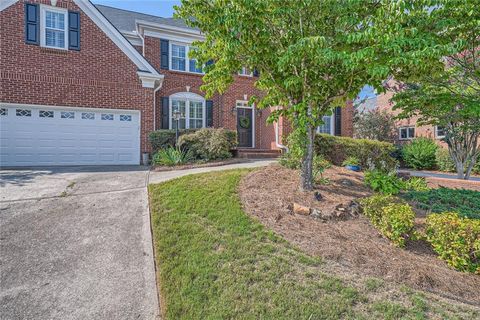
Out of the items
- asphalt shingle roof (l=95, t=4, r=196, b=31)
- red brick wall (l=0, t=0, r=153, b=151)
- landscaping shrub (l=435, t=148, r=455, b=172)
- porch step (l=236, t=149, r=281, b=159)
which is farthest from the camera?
landscaping shrub (l=435, t=148, r=455, b=172)

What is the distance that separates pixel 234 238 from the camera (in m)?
3.63

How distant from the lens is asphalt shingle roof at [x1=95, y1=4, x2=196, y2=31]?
43.7ft

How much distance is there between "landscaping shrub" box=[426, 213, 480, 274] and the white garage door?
978 centimetres

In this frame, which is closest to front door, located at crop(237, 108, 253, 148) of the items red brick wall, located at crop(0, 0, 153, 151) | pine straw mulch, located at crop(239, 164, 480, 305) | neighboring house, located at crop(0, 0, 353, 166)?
neighboring house, located at crop(0, 0, 353, 166)

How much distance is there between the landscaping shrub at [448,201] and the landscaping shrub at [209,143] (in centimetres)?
597

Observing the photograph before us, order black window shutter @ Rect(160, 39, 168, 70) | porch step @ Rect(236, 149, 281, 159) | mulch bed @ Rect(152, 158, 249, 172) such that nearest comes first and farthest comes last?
1. mulch bed @ Rect(152, 158, 249, 172)
2. porch step @ Rect(236, 149, 281, 159)
3. black window shutter @ Rect(160, 39, 168, 70)

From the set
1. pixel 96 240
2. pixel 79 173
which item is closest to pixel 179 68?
pixel 79 173

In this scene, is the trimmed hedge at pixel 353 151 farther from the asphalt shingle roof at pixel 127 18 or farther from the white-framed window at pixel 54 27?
the white-framed window at pixel 54 27

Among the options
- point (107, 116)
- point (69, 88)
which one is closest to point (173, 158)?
point (107, 116)

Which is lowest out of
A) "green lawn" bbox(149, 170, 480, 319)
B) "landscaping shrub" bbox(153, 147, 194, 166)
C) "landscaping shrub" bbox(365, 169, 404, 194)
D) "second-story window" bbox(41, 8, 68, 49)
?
"green lawn" bbox(149, 170, 480, 319)

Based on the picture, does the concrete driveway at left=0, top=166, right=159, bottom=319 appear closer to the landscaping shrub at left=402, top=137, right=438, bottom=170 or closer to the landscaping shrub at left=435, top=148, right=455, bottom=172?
the landscaping shrub at left=435, top=148, right=455, bottom=172

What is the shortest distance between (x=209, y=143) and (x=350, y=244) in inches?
273

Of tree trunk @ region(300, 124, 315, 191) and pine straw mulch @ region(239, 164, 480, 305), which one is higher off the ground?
tree trunk @ region(300, 124, 315, 191)

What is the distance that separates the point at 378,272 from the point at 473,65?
14.5ft
